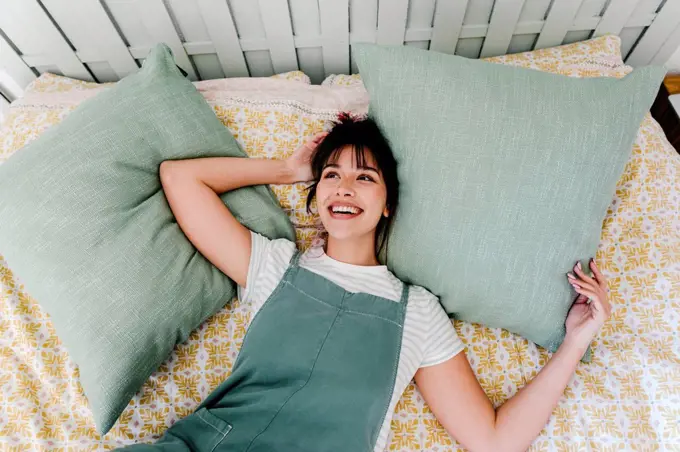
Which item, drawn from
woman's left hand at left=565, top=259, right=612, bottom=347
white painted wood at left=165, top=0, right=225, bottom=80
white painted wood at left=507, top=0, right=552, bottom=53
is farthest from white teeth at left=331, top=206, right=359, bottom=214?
white painted wood at left=507, top=0, right=552, bottom=53

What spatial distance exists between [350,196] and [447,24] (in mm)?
701

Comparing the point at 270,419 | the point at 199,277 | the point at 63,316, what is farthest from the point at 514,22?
the point at 63,316

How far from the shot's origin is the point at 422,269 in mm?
1084

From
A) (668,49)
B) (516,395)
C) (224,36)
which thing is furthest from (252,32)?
(668,49)

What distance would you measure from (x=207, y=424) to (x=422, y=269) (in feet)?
1.96

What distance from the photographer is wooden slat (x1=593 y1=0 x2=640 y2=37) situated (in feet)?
4.41

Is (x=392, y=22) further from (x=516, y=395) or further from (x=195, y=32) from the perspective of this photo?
(x=516, y=395)

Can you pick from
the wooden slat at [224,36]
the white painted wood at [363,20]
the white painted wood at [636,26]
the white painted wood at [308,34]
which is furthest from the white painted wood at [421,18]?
the white painted wood at [636,26]

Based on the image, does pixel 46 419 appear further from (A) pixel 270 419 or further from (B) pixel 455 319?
(B) pixel 455 319

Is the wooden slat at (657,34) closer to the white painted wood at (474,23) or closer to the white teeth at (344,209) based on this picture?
the white painted wood at (474,23)

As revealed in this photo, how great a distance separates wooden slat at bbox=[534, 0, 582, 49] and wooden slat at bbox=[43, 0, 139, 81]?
1316mm

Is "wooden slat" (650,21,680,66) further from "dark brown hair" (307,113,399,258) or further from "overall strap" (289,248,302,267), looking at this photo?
"overall strap" (289,248,302,267)

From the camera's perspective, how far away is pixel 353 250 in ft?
3.77

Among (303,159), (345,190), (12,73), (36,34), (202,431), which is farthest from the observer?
(12,73)
